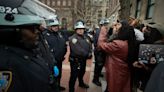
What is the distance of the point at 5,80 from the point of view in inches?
69.4

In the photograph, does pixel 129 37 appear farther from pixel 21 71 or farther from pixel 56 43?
pixel 21 71

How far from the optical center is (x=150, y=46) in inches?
132

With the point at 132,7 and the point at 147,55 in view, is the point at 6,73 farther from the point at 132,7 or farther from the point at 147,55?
the point at 132,7

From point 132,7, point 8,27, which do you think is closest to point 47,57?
point 8,27

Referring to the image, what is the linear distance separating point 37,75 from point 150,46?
1.90 metres

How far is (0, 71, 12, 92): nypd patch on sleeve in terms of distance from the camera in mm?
1753

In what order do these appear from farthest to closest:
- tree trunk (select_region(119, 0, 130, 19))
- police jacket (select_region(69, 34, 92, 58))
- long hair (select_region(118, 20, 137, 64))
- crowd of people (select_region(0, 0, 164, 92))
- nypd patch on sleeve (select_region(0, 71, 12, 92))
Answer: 1. tree trunk (select_region(119, 0, 130, 19))
2. police jacket (select_region(69, 34, 92, 58))
3. long hair (select_region(118, 20, 137, 64))
4. crowd of people (select_region(0, 0, 164, 92))
5. nypd patch on sleeve (select_region(0, 71, 12, 92))

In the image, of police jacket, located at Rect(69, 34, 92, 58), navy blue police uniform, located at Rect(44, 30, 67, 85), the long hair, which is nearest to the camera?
the long hair

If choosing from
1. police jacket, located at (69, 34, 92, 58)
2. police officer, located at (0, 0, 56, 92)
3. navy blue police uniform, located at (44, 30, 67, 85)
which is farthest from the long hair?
police officer, located at (0, 0, 56, 92)

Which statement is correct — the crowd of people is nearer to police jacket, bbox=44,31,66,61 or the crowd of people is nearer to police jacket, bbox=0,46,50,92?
police jacket, bbox=0,46,50,92

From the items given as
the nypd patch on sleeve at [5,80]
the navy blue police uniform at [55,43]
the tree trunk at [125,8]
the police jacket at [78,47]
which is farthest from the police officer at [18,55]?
the tree trunk at [125,8]

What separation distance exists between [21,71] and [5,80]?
0.16 meters

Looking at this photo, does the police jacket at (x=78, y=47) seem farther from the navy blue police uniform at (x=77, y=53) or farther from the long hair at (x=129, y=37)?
the long hair at (x=129, y=37)

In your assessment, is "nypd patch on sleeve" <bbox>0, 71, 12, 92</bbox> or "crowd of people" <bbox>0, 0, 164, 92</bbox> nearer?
"nypd patch on sleeve" <bbox>0, 71, 12, 92</bbox>
